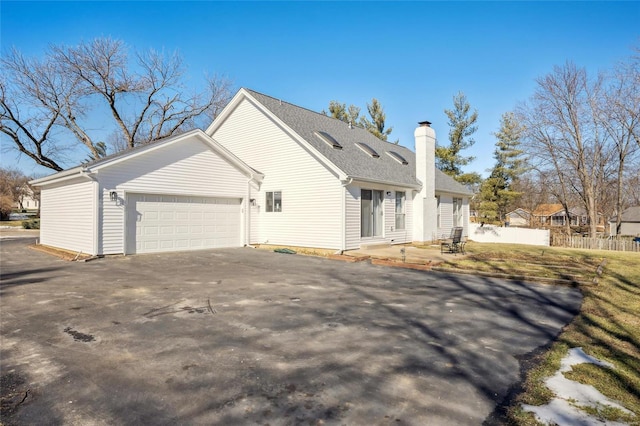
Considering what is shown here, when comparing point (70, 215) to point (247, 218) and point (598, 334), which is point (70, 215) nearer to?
point (247, 218)

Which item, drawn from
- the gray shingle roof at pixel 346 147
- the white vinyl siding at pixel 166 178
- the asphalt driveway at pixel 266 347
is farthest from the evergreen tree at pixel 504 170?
the asphalt driveway at pixel 266 347

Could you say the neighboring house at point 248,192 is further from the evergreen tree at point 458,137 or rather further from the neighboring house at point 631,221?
the neighboring house at point 631,221

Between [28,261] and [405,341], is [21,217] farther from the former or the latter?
[405,341]

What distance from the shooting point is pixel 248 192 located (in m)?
16.8

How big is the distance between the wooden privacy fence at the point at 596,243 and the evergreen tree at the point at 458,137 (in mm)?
15750

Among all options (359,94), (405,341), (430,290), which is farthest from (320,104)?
(405,341)

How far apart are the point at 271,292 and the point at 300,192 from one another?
828cm

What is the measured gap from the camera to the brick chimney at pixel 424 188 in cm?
1809

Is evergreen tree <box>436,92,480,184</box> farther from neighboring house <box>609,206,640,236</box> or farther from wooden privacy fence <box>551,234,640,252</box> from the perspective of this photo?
neighboring house <box>609,206,640,236</box>

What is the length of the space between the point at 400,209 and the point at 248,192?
7214 mm

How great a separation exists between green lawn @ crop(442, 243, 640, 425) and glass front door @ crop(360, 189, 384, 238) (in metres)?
4.70

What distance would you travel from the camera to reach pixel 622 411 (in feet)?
9.81

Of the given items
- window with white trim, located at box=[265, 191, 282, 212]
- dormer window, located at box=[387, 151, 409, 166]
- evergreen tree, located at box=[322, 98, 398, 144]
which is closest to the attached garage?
window with white trim, located at box=[265, 191, 282, 212]

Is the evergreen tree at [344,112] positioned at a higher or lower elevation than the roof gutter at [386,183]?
higher
